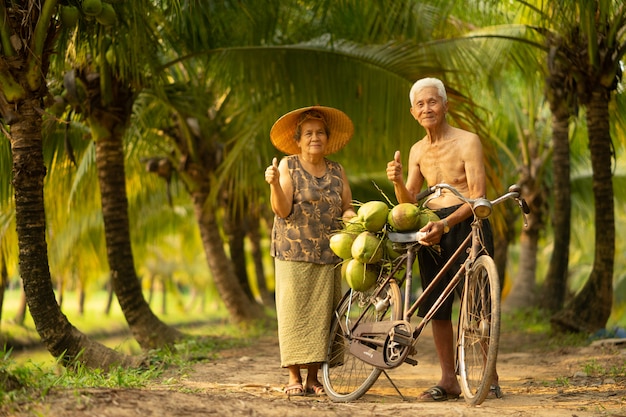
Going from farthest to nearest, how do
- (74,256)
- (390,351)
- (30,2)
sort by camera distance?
1. (74,256)
2. (30,2)
3. (390,351)

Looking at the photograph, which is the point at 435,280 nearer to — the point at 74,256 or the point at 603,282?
the point at 603,282

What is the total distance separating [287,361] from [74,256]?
12244mm

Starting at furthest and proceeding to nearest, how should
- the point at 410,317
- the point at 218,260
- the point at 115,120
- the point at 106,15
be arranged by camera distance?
the point at 218,260 → the point at 115,120 → the point at 106,15 → the point at 410,317

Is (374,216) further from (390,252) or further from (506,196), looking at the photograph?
(506,196)

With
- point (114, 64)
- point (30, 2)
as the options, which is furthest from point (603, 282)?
point (30, 2)

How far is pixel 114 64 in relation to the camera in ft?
26.5

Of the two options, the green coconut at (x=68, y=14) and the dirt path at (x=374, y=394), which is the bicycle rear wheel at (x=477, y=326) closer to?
the dirt path at (x=374, y=394)

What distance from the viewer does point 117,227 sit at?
357 inches

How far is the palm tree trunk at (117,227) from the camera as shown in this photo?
8.95 metres

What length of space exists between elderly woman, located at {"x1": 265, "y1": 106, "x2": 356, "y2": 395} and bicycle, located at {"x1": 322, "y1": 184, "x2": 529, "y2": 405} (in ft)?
A: 0.48

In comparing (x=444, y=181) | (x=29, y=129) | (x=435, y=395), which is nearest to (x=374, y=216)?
(x=444, y=181)

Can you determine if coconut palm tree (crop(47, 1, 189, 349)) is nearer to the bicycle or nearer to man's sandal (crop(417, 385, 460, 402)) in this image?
the bicycle

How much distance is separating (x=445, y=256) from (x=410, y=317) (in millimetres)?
497

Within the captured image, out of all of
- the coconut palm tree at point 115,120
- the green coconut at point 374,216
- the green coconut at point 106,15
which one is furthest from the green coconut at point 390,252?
the coconut palm tree at point 115,120
